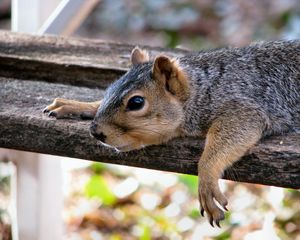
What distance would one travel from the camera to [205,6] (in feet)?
16.5

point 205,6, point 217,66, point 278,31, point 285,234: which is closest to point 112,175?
point 285,234

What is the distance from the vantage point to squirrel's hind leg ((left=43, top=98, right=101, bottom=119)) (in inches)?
67.6

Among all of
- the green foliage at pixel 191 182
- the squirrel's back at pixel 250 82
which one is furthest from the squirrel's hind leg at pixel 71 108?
the green foliage at pixel 191 182

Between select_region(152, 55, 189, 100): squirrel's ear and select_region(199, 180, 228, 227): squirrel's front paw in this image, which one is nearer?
select_region(199, 180, 228, 227): squirrel's front paw

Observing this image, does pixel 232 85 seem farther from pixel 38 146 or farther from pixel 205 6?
pixel 205 6

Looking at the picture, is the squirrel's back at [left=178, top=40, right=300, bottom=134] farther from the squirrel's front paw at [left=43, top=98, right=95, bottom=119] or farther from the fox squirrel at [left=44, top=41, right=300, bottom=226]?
the squirrel's front paw at [left=43, top=98, right=95, bottom=119]

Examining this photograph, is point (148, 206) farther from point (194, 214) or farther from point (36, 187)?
point (36, 187)

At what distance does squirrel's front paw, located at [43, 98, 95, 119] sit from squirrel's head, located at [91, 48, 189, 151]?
0.08 metres

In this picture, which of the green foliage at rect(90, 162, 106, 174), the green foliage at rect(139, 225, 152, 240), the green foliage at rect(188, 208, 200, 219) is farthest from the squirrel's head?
the green foliage at rect(90, 162, 106, 174)

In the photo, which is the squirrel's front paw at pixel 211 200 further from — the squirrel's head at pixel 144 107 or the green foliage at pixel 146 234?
the green foliage at pixel 146 234

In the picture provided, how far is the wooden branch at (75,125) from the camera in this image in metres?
1.55

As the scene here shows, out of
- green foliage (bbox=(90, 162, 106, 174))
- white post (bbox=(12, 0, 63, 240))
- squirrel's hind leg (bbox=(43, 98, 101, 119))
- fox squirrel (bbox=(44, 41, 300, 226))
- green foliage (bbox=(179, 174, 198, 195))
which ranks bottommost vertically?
green foliage (bbox=(90, 162, 106, 174))

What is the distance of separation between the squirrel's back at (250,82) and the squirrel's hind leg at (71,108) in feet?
0.72

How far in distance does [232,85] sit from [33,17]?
0.83m
